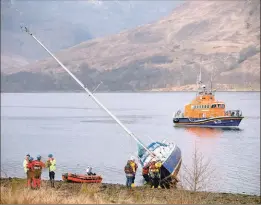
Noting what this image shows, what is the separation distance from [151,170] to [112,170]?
60.2ft

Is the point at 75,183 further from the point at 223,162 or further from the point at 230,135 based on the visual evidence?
the point at 230,135

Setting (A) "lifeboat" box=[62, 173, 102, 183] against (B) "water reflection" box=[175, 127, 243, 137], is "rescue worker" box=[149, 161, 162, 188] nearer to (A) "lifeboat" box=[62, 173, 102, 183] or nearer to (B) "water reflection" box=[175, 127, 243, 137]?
(A) "lifeboat" box=[62, 173, 102, 183]

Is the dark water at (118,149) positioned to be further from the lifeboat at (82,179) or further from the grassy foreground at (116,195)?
the grassy foreground at (116,195)

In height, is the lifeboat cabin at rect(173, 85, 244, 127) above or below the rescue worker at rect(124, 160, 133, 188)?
above

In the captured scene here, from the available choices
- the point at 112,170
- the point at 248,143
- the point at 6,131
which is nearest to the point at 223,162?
the point at 112,170

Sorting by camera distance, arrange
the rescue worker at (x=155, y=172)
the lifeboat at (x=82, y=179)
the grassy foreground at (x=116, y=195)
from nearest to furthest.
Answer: the grassy foreground at (x=116, y=195)
the rescue worker at (x=155, y=172)
the lifeboat at (x=82, y=179)

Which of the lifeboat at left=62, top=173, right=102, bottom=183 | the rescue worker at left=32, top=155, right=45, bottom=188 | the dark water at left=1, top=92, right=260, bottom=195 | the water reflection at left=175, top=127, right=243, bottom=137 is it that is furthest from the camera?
the water reflection at left=175, top=127, right=243, bottom=137

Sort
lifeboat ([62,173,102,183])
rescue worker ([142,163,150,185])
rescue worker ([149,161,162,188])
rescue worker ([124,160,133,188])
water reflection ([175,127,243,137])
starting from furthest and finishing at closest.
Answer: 1. water reflection ([175,127,243,137])
2. rescue worker ([142,163,150,185])
3. lifeboat ([62,173,102,183])
4. rescue worker ([149,161,162,188])
5. rescue worker ([124,160,133,188])

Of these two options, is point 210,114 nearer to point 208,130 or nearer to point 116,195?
point 208,130

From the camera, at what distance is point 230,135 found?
3733 inches

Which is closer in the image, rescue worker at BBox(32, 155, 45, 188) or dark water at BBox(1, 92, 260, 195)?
rescue worker at BBox(32, 155, 45, 188)

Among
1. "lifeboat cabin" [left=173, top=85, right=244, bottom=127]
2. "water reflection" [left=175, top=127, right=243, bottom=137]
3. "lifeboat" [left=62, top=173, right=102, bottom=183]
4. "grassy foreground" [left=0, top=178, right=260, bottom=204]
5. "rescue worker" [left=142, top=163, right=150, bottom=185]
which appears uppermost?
"lifeboat cabin" [left=173, top=85, right=244, bottom=127]

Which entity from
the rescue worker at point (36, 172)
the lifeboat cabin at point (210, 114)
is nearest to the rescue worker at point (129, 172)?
the rescue worker at point (36, 172)

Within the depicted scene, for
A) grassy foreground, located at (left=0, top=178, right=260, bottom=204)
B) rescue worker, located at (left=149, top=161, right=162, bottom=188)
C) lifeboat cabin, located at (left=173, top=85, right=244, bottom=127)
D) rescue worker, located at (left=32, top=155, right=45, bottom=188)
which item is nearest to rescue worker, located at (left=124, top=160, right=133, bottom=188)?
grassy foreground, located at (left=0, top=178, right=260, bottom=204)
